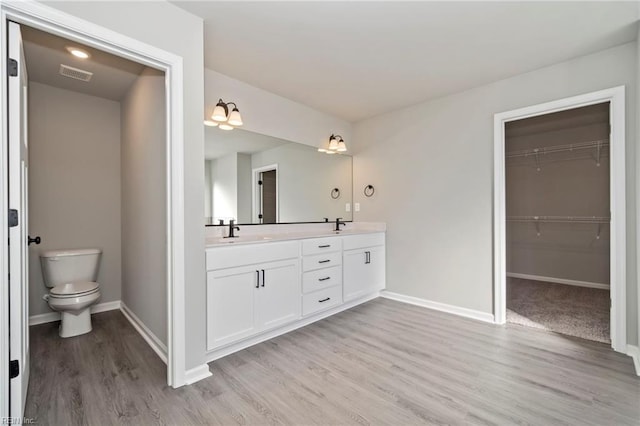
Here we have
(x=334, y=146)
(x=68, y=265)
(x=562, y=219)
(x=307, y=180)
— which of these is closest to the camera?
(x=68, y=265)

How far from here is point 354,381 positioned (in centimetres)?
195

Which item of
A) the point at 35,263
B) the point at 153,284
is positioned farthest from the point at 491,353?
the point at 35,263

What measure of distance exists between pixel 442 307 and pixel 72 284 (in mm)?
3726

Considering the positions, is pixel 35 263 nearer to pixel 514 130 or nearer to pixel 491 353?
pixel 491 353

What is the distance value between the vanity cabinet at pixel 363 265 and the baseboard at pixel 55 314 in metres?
2.63

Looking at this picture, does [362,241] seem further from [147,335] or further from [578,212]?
[578,212]

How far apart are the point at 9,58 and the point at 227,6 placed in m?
1.17

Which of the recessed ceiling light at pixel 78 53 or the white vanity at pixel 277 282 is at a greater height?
the recessed ceiling light at pixel 78 53

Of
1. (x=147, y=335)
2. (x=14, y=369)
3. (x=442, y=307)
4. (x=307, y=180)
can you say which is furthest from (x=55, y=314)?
(x=442, y=307)

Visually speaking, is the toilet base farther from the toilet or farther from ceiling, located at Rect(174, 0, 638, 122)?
ceiling, located at Rect(174, 0, 638, 122)

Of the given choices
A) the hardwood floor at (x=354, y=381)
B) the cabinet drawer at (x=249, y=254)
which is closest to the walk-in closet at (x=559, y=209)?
the hardwood floor at (x=354, y=381)

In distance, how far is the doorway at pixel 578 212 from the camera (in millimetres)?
2305

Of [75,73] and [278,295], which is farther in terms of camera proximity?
[75,73]

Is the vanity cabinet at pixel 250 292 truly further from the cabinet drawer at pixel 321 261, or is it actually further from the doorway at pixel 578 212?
the doorway at pixel 578 212
